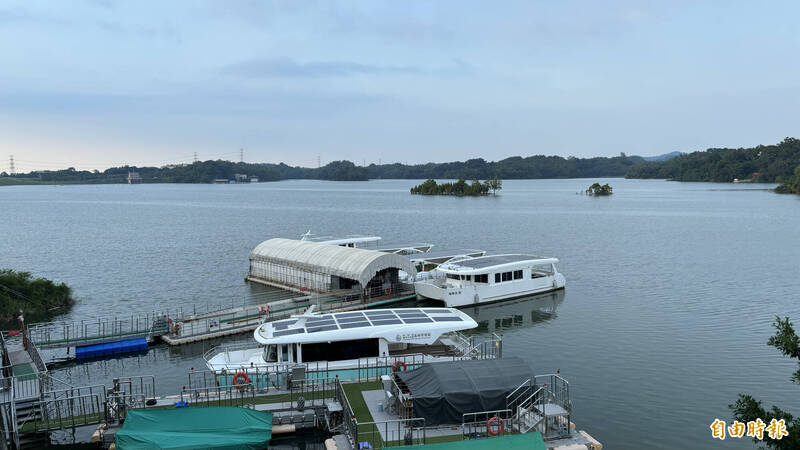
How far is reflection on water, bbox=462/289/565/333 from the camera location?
44719mm

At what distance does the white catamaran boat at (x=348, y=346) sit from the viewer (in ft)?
93.2

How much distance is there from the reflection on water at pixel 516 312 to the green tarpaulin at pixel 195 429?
23545 millimetres

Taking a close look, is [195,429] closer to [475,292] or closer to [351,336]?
[351,336]

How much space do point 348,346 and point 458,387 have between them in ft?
27.1

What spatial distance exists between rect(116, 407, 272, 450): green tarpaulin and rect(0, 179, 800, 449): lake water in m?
10.2

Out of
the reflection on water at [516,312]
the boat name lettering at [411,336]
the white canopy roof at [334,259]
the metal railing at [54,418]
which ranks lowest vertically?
the reflection on water at [516,312]

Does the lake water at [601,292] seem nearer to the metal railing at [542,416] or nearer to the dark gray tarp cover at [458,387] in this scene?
the metal railing at [542,416]

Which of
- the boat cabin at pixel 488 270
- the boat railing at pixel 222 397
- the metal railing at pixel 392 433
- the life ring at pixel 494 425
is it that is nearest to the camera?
the metal railing at pixel 392 433

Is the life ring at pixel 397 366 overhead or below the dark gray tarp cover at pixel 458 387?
below

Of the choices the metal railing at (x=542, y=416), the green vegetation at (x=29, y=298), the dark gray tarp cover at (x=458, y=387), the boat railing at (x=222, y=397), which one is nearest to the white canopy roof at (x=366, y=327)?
the boat railing at (x=222, y=397)

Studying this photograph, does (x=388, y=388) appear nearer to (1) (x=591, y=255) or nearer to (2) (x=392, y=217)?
(1) (x=591, y=255)

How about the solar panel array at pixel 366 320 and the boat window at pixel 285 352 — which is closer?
the boat window at pixel 285 352

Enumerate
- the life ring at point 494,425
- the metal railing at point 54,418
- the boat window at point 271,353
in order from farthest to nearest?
the boat window at point 271,353 → the metal railing at point 54,418 → the life ring at point 494,425

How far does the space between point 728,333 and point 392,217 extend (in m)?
105
